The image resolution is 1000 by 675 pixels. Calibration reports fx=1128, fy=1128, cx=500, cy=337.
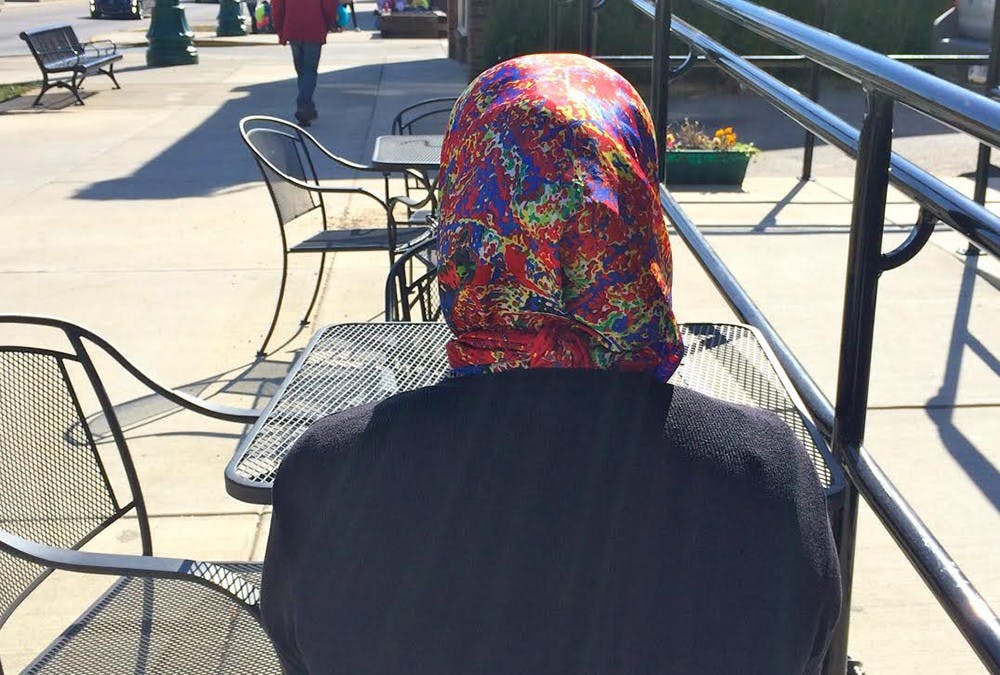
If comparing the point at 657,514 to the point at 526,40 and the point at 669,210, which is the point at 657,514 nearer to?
the point at 669,210

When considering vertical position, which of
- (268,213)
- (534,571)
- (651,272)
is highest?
(651,272)

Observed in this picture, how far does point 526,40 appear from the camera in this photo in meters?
12.2

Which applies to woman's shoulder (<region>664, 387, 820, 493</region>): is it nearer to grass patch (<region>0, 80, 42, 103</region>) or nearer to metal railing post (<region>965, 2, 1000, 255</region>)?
metal railing post (<region>965, 2, 1000, 255</region>)

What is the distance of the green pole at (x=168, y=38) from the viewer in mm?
15141

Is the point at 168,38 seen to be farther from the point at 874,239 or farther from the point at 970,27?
the point at 874,239

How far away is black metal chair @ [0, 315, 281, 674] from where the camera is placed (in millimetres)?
1875

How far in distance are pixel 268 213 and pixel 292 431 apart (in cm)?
Answer: 522

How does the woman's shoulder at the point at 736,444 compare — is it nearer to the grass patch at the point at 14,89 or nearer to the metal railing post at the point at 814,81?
the metal railing post at the point at 814,81

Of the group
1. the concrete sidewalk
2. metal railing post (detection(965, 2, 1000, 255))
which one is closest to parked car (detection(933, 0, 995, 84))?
the concrete sidewalk

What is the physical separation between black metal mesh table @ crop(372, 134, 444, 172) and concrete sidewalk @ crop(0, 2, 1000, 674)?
0.72m

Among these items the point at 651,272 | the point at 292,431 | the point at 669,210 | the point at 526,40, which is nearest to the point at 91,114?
the point at 526,40

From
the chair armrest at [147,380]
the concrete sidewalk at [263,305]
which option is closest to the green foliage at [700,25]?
the concrete sidewalk at [263,305]

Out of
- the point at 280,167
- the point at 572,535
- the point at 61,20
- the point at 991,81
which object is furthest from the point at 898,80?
the point at 61,20

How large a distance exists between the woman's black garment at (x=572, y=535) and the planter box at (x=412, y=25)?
21.6 meters
